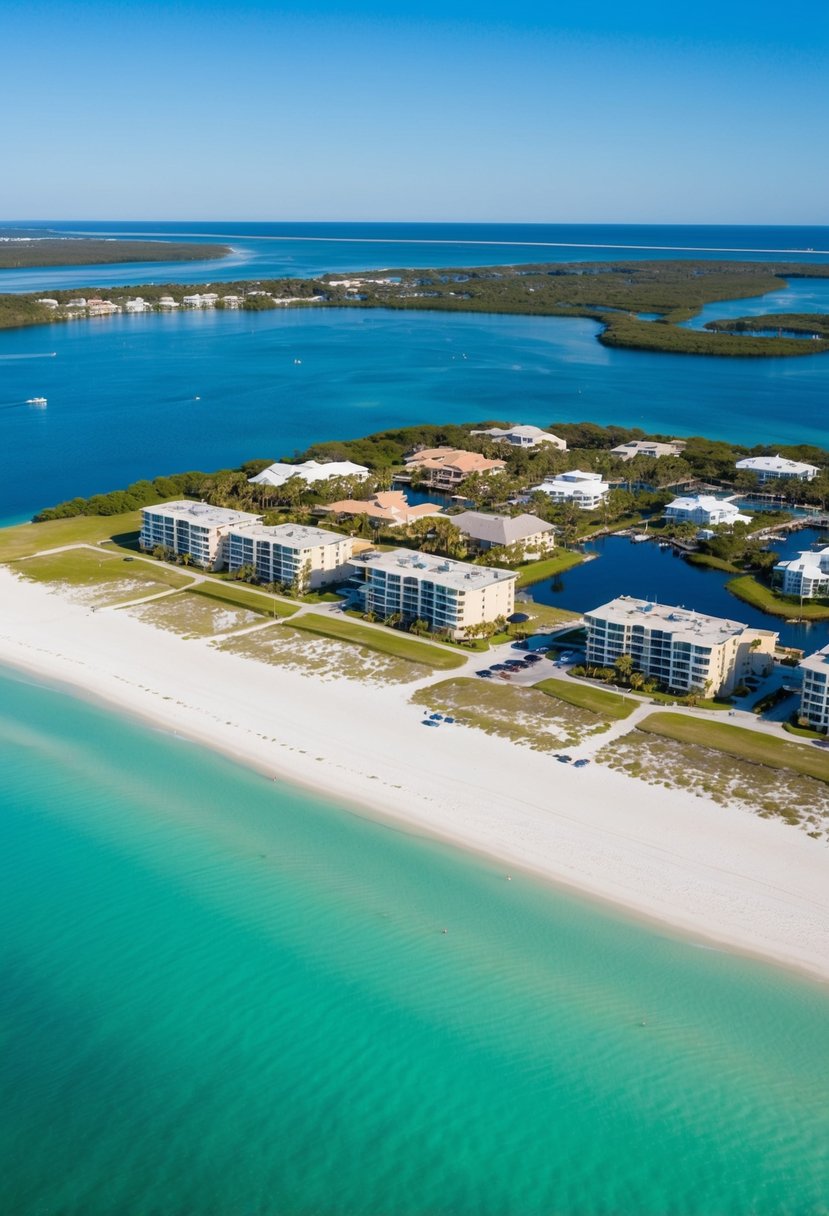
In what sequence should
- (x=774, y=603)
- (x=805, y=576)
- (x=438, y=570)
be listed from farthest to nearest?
(x=805, y=576), (x=774, y=603), (x=438, y=570)

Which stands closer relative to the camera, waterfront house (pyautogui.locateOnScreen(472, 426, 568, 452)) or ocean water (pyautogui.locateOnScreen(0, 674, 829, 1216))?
ocean water (pyautogui.locateOnScreen(0, 674, 829, 1216))

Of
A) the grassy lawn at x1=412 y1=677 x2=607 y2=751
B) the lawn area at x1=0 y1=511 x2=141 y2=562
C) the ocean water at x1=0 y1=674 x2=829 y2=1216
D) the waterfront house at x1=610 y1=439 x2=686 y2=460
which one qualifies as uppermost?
the waterfront house at x1=610 y1=439 x2=686 y2=460

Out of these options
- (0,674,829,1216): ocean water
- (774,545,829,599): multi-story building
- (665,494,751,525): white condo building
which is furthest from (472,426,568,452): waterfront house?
(0,674,829,1216): ocean water

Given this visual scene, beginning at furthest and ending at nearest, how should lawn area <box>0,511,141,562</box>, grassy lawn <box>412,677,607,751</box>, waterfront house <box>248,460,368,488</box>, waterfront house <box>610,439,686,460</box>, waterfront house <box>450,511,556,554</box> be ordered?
1. waterfront house <box>610,439,686,460</box>
2. waterfront house <box>248,460,368,488</box>
3. lawn area <box>0,511,141,562</box>
4. waterfront house <box>450,511,556,554</box>
5. grassy lawn <box>412,677,607,751</box>

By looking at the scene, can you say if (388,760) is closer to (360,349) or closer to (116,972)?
(116,972)

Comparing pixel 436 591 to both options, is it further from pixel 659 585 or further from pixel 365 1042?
pixel 365 1042

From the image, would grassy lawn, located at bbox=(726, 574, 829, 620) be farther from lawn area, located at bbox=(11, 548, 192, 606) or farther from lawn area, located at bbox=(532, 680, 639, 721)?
lawn area, located at bbox=(11, 548, 192, 606)

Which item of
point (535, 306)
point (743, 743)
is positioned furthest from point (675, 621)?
point (535, 306)

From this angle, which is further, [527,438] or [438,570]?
[527,438]
